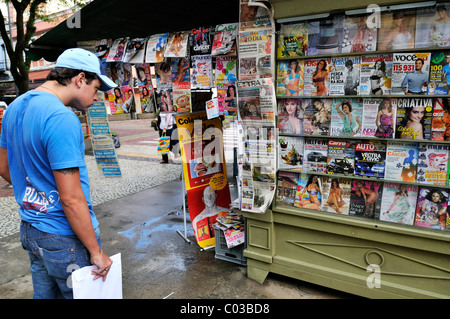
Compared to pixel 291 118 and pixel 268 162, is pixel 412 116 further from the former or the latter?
pixel 268 162

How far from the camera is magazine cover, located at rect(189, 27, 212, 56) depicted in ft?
11.9

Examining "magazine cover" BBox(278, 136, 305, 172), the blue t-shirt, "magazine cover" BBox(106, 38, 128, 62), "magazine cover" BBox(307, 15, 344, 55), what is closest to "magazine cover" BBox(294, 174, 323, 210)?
"magazine cover" BBox(278, 136, 305, 172)

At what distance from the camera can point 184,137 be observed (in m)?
4.00

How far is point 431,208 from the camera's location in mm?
2537

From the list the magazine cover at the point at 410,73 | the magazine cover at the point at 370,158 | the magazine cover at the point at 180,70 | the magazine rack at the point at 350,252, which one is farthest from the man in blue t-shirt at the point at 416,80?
the magazine cover at the point at 180,70

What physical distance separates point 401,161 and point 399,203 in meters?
0.36

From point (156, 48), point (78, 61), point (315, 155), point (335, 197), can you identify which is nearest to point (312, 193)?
point (335, 197)

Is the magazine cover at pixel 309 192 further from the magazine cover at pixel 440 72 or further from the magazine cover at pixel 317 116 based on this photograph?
the magazine cover at pixel 440 72

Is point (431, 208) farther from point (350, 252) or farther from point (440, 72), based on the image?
point (440, 72)

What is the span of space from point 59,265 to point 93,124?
10.4 feet

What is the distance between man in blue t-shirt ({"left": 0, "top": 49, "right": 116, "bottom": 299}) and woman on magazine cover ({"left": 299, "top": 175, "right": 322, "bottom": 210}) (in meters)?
1.89

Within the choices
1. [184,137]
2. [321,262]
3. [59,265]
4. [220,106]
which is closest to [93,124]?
[184,137]

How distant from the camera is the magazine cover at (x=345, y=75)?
2.65m
